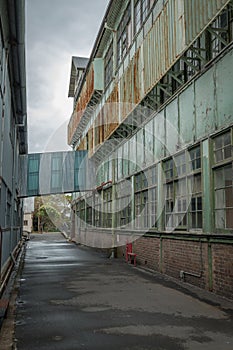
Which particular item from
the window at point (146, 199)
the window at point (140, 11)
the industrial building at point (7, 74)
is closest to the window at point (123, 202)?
the window at point (146, 199)

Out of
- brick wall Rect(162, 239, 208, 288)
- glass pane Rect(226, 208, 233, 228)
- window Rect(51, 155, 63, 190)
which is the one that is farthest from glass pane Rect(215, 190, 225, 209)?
window Rect(51, 155, 63, 190)

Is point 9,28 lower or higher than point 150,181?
higher

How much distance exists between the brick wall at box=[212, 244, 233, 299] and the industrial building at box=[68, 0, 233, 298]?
0.07 ft

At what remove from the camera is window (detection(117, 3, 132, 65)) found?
656 inches

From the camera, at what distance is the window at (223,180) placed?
791 centimetres

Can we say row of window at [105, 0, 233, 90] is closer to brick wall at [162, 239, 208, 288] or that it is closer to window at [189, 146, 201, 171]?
window at [189, 146, 201, 171]

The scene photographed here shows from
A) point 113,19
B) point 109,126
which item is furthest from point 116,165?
point 113,19

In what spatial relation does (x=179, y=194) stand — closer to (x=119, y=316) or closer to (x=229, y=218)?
(x=229, y=218)

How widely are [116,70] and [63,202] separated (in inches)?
2135

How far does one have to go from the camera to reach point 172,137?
1117 centimetres

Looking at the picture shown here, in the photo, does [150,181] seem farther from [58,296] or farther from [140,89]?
[58,296]

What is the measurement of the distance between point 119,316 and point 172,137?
614 cm

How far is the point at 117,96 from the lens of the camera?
16656mm

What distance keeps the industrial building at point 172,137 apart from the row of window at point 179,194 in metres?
0.03
